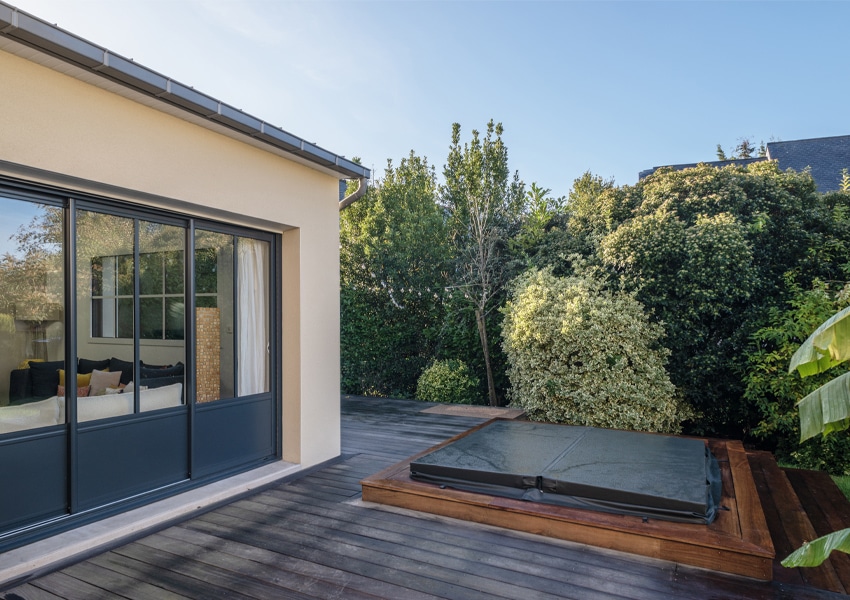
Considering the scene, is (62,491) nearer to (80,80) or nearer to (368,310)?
(80,80)

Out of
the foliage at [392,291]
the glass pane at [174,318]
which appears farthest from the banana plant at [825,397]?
the foliage at [392,291]

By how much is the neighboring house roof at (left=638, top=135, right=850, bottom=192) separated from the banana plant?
14.6 m

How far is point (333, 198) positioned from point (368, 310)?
189 inches

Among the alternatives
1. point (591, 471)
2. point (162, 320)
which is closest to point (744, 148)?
point (591, 471)

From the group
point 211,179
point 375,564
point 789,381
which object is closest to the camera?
point 375,564

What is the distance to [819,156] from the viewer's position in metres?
16.2

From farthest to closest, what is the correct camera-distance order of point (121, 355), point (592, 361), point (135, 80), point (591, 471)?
point (592, 361), point (591, 471), point (121, 355), point (135, 80)

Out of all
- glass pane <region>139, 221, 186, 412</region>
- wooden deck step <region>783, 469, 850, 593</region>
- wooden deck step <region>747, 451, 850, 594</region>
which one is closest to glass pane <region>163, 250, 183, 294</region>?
glass pane <region>139, 221, 186, 412</region>

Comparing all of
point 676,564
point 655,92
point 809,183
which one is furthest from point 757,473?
point 655,92

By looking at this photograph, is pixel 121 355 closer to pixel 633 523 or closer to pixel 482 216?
pixel 633 523

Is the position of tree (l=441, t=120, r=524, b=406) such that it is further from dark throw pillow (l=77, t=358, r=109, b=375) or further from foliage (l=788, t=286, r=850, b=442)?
foliage (l=788, t=286, r=850, b=442)

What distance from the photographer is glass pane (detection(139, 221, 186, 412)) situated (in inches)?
145

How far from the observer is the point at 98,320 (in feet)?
11.2

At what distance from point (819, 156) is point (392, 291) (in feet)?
50.4
